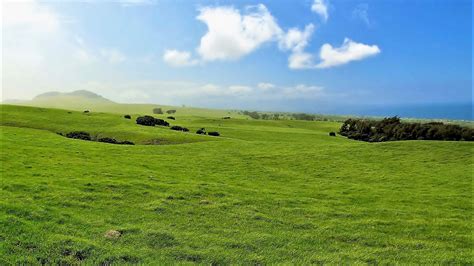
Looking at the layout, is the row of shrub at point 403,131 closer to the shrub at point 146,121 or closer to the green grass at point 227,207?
the green grass at point 227,207

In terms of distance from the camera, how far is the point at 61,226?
56.3 feet

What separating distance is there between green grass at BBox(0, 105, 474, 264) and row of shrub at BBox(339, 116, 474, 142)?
1891 centimetres

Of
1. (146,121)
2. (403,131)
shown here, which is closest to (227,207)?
(403,131)

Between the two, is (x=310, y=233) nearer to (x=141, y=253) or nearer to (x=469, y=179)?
(x=141, y=253)

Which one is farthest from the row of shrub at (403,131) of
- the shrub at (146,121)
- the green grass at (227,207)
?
the shrub at (146,121)

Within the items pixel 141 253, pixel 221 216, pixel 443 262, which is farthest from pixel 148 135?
pixel 443 262

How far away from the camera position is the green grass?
16.0m

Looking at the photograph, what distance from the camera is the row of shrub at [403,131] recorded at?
5722 cm

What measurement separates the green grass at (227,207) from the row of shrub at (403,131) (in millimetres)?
18907

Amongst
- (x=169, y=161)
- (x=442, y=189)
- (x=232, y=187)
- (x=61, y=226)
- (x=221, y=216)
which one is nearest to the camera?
(x=61, y=226)

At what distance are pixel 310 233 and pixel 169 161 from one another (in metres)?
19.6

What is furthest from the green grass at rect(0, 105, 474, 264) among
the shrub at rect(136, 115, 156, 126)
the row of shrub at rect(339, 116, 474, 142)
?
the shrub at rect(136, 115, 156, 126)

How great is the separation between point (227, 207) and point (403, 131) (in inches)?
2077

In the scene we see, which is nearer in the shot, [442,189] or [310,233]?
[310,233]
